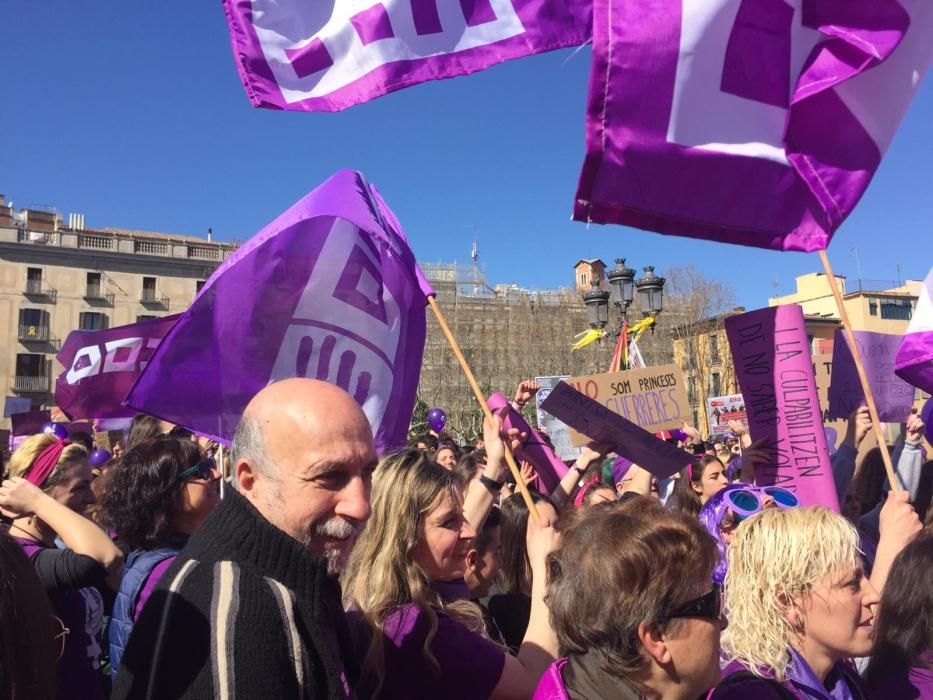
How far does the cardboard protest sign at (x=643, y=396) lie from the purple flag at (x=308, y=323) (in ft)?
15.1

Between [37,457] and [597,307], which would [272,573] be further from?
[597,307]

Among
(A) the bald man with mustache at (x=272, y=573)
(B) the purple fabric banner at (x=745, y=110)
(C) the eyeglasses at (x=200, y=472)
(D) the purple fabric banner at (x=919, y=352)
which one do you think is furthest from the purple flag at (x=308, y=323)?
(D) the purple fabric banner at (x=919, y=352)

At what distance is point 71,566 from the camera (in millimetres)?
2902

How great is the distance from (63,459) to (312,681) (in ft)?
8.85

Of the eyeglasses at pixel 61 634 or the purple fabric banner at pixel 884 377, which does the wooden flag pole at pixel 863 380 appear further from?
the eyeglasses at pixel 61 634

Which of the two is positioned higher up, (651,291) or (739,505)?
(651,291)

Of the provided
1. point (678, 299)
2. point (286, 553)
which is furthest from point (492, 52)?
point (678, 299)

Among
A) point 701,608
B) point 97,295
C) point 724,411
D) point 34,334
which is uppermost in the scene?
point 97,295

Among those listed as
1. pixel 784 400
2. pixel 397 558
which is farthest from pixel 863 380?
pixel 397 558

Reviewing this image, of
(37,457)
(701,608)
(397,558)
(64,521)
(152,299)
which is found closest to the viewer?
(701,608)

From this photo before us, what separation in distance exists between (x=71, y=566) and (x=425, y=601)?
4.53 ft

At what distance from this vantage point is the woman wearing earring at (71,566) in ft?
9.49

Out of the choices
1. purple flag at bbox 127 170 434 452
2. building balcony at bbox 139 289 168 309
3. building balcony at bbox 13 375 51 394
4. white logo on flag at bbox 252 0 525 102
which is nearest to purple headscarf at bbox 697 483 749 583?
purple flag at bbox 127 170 434 452

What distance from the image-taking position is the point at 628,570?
79.3 inches
